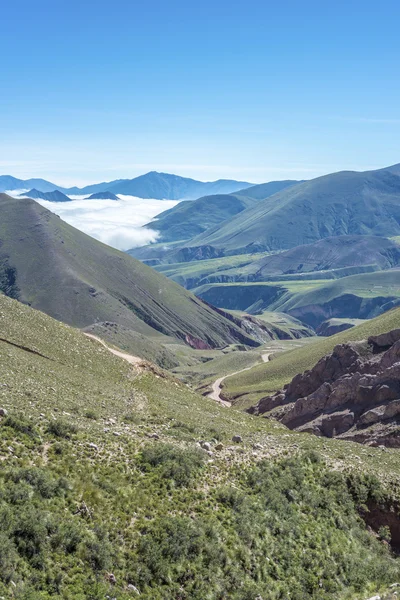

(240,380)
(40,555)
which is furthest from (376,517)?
(240,380)

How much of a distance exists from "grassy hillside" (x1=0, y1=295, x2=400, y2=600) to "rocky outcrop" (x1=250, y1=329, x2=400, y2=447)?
18.9m

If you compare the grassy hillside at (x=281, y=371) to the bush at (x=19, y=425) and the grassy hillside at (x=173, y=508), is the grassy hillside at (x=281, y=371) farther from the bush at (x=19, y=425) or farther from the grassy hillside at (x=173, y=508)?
the bush at (x=19, y=425)

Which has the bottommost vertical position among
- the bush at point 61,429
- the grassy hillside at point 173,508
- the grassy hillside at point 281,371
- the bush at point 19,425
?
the grassy hillside at point 281,371

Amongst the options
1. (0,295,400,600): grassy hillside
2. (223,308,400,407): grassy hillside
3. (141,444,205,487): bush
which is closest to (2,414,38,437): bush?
(0,295,400,600): grassy hillside

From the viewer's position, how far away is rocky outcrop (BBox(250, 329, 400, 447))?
181 ft

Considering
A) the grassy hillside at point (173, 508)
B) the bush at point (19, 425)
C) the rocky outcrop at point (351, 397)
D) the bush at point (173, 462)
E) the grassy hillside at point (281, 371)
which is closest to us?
the grassy hillside at point (173, 508)

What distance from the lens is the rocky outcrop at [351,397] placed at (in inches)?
2170

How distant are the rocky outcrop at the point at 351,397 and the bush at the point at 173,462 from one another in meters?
28.7

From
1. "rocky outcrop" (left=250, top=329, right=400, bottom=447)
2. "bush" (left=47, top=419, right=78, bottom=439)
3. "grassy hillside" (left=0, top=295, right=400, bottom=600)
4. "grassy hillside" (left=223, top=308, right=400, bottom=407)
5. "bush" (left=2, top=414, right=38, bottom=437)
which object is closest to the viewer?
"grassy hillside" (left=0, top=295, right=400, bottom=600)

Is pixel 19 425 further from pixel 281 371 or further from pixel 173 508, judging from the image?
pixel 281 371

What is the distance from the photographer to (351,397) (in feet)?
209

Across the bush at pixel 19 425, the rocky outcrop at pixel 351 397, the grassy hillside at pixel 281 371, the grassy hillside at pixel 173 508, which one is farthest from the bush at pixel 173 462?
the grassy hillside at pixel 281 371

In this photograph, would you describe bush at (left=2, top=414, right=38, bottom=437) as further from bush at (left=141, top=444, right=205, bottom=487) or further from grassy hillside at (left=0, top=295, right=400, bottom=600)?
bush at (left=141, top=444, right=205, bottom=487)

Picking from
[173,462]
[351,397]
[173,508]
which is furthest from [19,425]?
[351,397]
